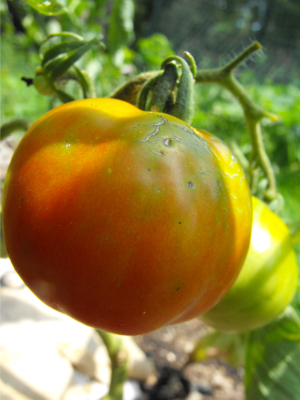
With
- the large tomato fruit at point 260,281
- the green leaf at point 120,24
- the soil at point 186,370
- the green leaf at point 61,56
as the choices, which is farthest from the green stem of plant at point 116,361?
the green leaf at point 120,24

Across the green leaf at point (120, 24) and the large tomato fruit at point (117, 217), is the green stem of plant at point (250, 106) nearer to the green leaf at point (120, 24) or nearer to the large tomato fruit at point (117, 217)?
the large tomato fruit at point (117, 217)

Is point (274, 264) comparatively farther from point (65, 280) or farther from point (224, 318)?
point (65, 280)

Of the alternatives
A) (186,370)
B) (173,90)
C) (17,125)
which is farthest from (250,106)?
(186,370)

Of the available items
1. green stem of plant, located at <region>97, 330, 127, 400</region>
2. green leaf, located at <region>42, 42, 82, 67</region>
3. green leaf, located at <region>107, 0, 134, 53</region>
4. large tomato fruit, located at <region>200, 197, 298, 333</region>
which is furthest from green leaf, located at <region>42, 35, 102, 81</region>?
green leaf, located at <region>107, 0, 134, 53</region>

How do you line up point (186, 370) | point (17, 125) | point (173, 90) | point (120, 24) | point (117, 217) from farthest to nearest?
1. point (120, 24)
2. point (186, 370)
3. point (17, 125)
4. point (173, 90)
5. point (117, 217)

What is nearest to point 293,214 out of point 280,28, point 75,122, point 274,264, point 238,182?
point 274,264

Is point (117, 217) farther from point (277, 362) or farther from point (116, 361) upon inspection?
point (277, 362)
